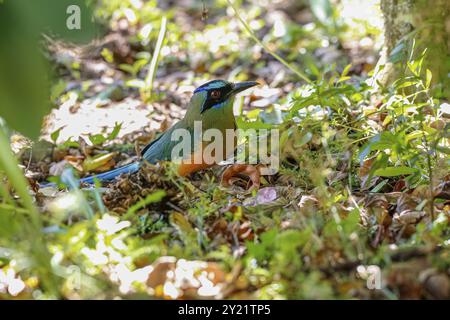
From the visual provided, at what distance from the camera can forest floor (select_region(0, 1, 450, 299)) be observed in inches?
91.8

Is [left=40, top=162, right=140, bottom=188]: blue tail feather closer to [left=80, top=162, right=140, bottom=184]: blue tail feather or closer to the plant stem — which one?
[left=80, top=162, right=140, bottom=184]: blue tail feather

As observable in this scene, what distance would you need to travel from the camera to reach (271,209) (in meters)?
3.38

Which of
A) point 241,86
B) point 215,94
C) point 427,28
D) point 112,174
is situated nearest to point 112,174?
point 112,174

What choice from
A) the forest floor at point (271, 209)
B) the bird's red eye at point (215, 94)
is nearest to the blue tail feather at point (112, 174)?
the forest floor at point (271, 209)

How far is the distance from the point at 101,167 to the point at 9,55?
12.2 ft

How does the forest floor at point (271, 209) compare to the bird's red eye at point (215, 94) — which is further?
the bird's red eye at point (215, 94)

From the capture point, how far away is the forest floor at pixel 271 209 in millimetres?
2332

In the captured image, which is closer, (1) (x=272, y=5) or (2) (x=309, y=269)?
(2) (x=309, y=269)

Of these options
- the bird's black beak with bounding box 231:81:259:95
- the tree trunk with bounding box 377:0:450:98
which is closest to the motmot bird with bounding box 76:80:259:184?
the bird's black beak with bounding box 231:81:259:95

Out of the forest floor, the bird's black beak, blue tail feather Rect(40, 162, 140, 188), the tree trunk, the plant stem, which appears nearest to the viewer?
the forest floor

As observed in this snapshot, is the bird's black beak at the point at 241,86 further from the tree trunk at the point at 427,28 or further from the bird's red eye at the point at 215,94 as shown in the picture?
the tree trunk at the point at 427,28
